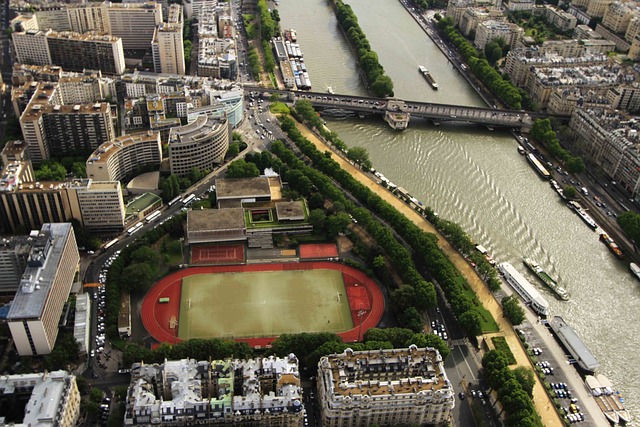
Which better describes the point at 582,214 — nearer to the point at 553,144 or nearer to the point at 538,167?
the point at 538,167

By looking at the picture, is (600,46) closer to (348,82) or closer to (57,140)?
(348,82)

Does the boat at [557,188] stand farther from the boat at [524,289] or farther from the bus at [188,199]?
the bus at [188,199]

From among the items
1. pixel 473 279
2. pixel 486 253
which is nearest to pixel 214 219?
pixel 473 279

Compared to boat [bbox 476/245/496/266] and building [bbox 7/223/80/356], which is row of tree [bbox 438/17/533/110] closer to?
boat [bbox 476/245/496/266]

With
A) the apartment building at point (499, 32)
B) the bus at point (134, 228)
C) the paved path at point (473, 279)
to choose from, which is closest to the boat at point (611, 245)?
the paved path at point (473, 279)

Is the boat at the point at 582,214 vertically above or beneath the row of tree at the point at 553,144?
beneath

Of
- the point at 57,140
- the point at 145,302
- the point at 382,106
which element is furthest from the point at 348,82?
the point at 145,302
